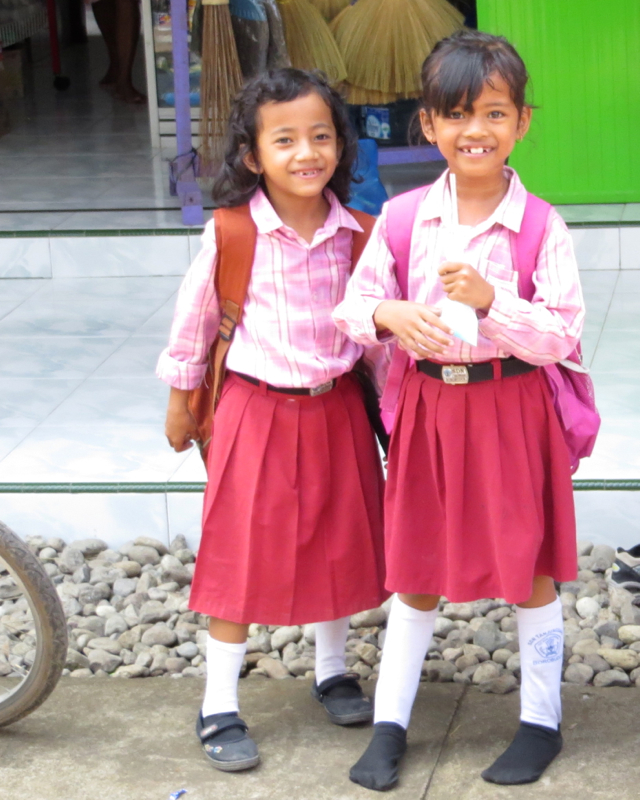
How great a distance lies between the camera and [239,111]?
2135 millimetres

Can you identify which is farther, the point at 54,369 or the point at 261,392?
the point at 54,369

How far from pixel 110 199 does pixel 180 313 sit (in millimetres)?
4104

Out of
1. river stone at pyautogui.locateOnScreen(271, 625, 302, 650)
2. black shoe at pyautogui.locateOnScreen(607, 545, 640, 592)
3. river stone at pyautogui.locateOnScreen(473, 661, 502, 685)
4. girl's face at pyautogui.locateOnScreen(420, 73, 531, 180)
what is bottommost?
river stone at pyautogui.locateOnScreen(271, 625, 302, 650)

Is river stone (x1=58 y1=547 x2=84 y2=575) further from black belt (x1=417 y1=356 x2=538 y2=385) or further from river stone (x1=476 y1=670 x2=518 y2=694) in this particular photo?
black belt (x1=417 y1=356 x2=538 y2=385)

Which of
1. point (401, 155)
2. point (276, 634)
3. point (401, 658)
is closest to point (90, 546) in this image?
point (276, 634)

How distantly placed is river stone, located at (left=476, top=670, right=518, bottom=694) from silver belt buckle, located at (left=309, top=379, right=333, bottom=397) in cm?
73

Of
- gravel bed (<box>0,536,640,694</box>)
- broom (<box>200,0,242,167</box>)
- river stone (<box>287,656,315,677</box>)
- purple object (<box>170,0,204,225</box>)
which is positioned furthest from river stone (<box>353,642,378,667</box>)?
purple object (<box>170,0,204,225</box>)

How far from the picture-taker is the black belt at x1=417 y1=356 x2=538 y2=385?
2.00 m

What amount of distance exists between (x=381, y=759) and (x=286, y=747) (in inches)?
8.8

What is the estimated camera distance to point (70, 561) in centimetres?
311

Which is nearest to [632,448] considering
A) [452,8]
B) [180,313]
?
[180,313]

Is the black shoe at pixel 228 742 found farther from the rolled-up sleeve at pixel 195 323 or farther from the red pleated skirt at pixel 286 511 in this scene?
the rolled-up sleeve at pixel 195 323

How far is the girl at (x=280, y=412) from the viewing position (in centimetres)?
212

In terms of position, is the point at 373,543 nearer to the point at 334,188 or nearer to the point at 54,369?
the point at 334,188
